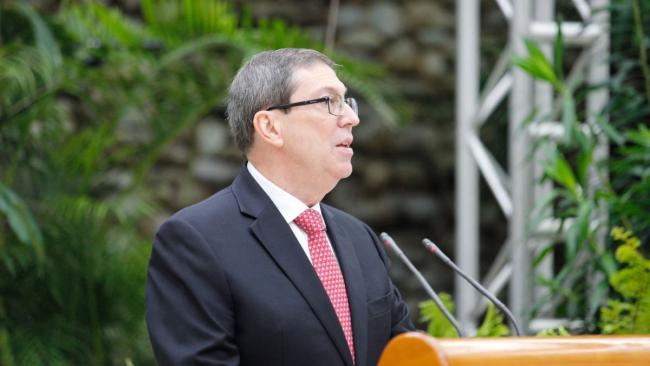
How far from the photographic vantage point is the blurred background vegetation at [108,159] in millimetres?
3779

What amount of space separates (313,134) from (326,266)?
24 cm

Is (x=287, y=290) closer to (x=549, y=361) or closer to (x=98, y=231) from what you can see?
(x=549, y=361)

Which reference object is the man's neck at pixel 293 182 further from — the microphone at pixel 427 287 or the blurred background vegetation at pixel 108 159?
the blurred background vegetation at pixel 108 159

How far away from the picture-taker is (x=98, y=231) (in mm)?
4086

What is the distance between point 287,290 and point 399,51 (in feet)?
14.6

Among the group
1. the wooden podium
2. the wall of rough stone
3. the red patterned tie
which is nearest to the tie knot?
the red patterned tie

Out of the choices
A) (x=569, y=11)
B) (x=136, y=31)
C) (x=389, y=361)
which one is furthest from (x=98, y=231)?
(x=389, y=361)

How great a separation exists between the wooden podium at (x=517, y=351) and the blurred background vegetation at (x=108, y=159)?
217cm

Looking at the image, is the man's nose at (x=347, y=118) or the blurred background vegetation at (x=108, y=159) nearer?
the man's nose at (x=347, y=118)

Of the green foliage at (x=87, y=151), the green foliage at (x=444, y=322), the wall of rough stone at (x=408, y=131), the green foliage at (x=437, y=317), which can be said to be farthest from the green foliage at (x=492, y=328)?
the wall of rough stone at (x=408, y=131)

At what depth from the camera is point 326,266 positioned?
1900 mm

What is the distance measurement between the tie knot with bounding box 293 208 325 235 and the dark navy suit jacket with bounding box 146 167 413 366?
54mm

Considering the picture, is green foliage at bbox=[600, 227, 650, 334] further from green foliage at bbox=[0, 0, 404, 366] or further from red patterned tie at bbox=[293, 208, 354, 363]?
green foliage at bbox=[0, 0, 404, 366]

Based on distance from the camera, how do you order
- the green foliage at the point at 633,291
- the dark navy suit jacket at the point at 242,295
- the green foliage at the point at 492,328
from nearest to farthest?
the dark navy suit jacket at the point at 242,295, the green foliage at the point at 633,291, the green foliage at the point at 492,328
